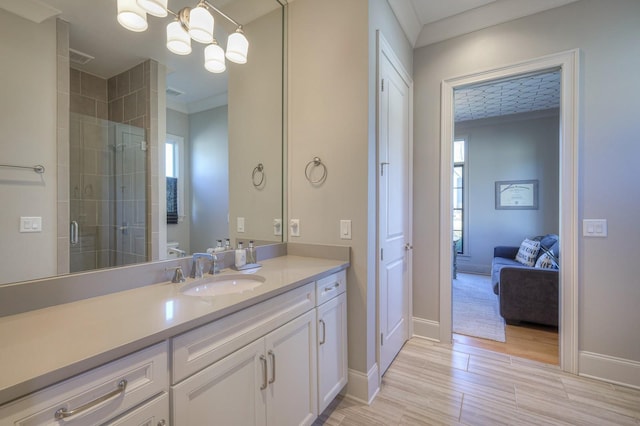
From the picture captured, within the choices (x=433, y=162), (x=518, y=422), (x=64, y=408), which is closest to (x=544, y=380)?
(x=518, y=422)

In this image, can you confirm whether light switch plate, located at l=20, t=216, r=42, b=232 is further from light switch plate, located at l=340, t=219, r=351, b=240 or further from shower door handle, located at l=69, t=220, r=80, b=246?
light switch plate, located at l=340, t=219, r=351, b=240

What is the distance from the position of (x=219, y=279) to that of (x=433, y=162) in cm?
212

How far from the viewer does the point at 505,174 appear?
16.7ft

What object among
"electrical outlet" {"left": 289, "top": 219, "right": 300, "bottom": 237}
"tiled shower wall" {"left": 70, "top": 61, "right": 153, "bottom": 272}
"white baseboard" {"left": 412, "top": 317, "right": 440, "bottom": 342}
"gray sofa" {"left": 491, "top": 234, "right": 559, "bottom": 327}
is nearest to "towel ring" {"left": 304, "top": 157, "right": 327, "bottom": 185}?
"electrical outlet" {"left": 289, "top": 219, "right": 300, "bottom": 237}

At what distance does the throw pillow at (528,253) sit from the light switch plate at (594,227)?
6.12ft

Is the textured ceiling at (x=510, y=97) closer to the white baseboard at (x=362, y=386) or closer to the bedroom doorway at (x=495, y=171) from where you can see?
the bedroom doorway at (x=495, y=171)

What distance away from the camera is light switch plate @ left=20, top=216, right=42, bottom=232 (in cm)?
97

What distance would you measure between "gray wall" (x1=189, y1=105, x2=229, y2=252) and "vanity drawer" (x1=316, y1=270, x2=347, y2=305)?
2.29 feet

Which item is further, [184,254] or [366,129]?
[366,129]

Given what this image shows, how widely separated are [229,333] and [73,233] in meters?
0.72

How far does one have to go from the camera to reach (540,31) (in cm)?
222

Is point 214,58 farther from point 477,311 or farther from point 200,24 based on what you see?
point 477,311

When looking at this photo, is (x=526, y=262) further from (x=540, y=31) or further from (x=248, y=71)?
(x=248, y=71)

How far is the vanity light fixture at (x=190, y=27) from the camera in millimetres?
1238
